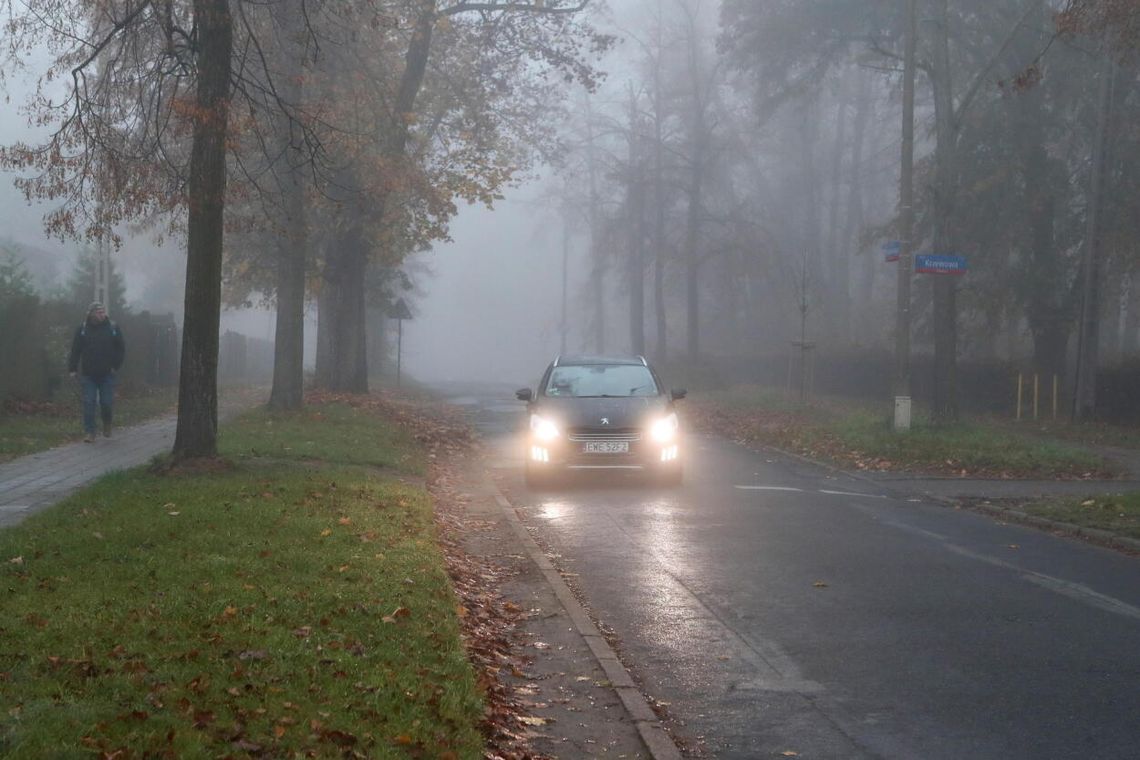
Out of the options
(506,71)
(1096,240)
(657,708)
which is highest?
(506,71)

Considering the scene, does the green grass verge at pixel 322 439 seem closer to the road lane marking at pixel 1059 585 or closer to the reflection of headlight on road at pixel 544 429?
the reflection of headlight on road at pixel 544 429

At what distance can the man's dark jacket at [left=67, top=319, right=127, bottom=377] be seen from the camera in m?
18.0

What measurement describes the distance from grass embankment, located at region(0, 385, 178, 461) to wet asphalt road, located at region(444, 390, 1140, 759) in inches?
285

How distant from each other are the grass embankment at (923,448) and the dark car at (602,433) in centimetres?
478

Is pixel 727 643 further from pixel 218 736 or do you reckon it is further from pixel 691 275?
pixel 691 275

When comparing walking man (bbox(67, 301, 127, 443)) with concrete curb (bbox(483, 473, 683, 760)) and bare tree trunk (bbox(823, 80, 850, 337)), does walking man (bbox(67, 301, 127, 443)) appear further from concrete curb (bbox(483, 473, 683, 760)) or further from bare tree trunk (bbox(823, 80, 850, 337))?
bare tree trunk (bbox(823, 80, 850, 337))

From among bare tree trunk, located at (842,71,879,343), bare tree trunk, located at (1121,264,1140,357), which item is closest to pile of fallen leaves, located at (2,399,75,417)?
bare tree trunk, located at (1121,264,1140,357)

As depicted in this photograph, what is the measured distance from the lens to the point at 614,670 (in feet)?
23.9

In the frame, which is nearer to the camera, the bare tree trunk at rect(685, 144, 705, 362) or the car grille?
the car grille

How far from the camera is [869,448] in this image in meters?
21.1

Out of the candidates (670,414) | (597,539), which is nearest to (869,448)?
(670,414)

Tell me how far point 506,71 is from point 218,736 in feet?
89.5

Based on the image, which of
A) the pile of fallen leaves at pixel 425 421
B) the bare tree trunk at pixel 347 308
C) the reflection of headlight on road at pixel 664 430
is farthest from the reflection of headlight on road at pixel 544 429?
the bare tree trunk at pixel 347 308

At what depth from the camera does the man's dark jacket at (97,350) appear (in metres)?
18.0
